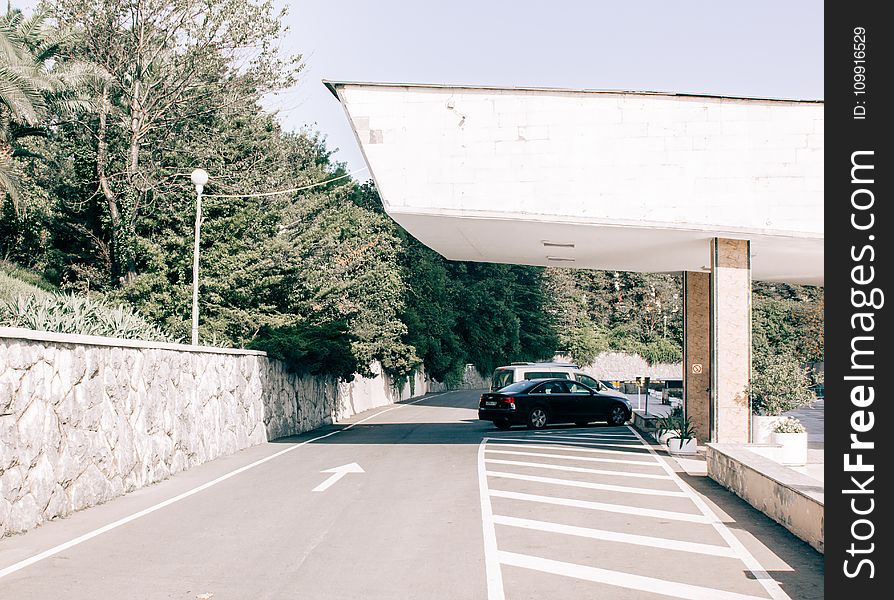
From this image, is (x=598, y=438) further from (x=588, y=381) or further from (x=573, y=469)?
(x=588, y=381)

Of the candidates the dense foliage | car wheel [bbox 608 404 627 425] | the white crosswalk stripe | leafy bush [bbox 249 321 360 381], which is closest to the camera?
the white crosswalk stripe

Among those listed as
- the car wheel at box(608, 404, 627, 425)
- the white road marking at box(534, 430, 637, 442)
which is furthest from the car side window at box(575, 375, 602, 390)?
the white road marking at box(534, 430, 637, 442)

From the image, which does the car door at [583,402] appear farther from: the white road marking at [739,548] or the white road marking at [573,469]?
the white road marking at [739,548]

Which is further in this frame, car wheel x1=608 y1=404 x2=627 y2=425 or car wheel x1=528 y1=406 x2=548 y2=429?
car wheel x1=608 y1=404 x2=627 y2=425

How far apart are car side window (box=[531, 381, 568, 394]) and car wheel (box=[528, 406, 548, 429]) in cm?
52

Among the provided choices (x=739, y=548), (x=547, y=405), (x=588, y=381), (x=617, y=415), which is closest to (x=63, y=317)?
(x=739, y=548)

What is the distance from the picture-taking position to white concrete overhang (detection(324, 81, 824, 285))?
18281 millimetres

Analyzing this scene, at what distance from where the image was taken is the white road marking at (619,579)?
7.93 m

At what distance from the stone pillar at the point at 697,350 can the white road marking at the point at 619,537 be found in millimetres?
12754

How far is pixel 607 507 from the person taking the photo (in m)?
12.8

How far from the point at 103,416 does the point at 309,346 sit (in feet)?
51.9

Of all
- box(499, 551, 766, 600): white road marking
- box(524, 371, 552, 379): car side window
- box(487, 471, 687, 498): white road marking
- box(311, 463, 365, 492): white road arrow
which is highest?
box(524, 371, 552, 379): car side window

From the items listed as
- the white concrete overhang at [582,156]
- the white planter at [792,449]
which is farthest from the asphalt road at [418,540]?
the white concrete overhang at [582,156]

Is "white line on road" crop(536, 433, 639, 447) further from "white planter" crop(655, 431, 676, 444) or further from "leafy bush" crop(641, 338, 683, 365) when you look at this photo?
"leafy bush" crop(641, 338, 683, 365)
